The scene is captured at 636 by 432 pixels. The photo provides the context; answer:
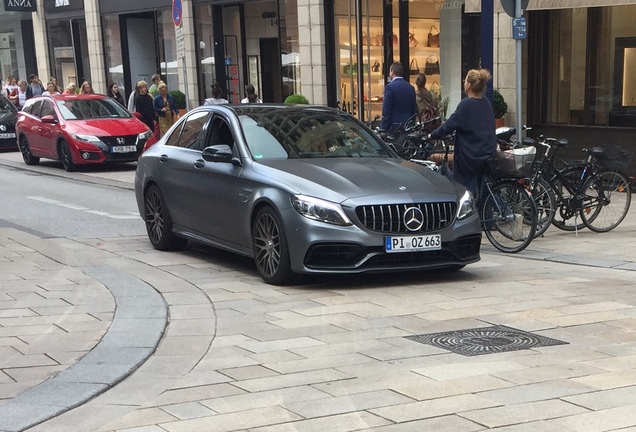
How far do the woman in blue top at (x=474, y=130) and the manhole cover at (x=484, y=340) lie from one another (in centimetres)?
367

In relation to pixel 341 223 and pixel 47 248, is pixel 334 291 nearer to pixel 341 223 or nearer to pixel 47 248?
pixel 341 223

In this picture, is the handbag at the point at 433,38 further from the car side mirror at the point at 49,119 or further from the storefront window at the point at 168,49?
the storefront window at the point at 168,49

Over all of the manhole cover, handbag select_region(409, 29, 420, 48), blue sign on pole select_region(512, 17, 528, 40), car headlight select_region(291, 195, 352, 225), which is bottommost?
the manhole cover

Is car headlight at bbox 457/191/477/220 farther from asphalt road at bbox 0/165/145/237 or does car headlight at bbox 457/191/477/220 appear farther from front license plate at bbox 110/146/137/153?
front license plate at bbox 110/146/137/153

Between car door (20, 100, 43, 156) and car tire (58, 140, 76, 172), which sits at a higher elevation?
car door (20, 100, 43, 156)

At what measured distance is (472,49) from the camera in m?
18.4

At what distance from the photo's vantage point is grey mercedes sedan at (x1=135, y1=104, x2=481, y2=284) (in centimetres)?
781

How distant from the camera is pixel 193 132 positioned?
9938mm

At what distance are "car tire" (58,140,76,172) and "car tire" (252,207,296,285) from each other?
12.5 m

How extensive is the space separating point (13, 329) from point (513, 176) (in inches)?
208

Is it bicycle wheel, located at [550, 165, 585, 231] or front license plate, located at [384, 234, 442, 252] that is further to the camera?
bicycle wheel, located at [550, 165, 585, 231]

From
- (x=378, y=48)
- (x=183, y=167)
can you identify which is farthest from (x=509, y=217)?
(x=378, y=48)

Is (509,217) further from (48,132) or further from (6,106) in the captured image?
(6,106)

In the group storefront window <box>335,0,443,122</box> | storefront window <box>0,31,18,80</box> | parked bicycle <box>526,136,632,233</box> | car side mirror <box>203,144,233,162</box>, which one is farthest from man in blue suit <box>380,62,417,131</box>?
storefront window <box>0,31,18,80</box>
